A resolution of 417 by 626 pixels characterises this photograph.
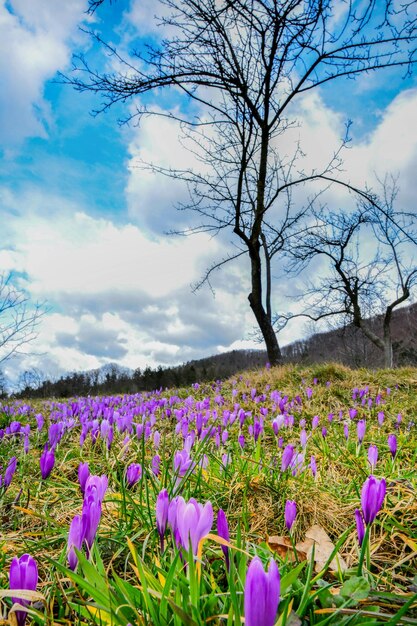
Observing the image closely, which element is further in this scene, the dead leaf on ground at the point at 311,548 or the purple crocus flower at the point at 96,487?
the dead leaf on ground at the point at 311,548

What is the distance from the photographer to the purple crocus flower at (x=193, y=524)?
2.85 feet

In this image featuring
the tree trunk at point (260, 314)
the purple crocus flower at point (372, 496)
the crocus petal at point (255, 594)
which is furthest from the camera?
the tree trunk at point (260, 314)

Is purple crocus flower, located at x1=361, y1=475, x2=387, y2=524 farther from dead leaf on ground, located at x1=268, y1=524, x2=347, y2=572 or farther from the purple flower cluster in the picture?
the purple flower cluster

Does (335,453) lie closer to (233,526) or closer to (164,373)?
(233,526)

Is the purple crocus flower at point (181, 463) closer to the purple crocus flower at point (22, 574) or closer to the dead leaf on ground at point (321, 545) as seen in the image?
the dead leaf on ground at point (321, 545)

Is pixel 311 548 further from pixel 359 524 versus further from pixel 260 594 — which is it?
pixel 260 594

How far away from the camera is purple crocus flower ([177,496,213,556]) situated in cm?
87

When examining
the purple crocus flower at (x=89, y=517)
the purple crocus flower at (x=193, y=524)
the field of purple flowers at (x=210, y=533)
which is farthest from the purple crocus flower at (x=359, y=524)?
the purple crocus flower at (x=89, y=517)

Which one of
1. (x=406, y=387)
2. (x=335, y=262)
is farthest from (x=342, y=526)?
(x=335, y=262)

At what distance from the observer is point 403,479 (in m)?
2.01

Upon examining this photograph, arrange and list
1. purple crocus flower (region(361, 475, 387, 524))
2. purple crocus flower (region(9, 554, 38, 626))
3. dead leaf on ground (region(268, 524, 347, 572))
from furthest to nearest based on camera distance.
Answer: dead leaf on ground (region(268, 524, 347, 572)) < purple crocus flower (region(361, 475, 387, 524)) < purple crocus flower (region(9, 554, 38, 626))

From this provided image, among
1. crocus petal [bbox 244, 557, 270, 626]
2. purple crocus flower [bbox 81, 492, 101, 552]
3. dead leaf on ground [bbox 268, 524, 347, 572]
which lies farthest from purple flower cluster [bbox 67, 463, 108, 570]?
dead leaf on ground [bbox 268, 524, 347, 572]

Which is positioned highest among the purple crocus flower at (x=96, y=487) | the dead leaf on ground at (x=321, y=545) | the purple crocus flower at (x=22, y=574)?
the purple crocus flower at (x=96, y=487)

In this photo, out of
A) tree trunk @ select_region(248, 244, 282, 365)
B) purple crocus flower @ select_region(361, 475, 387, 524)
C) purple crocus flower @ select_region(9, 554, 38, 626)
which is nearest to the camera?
purple crocus flower @ select_region(9, 554, 38, 626)
